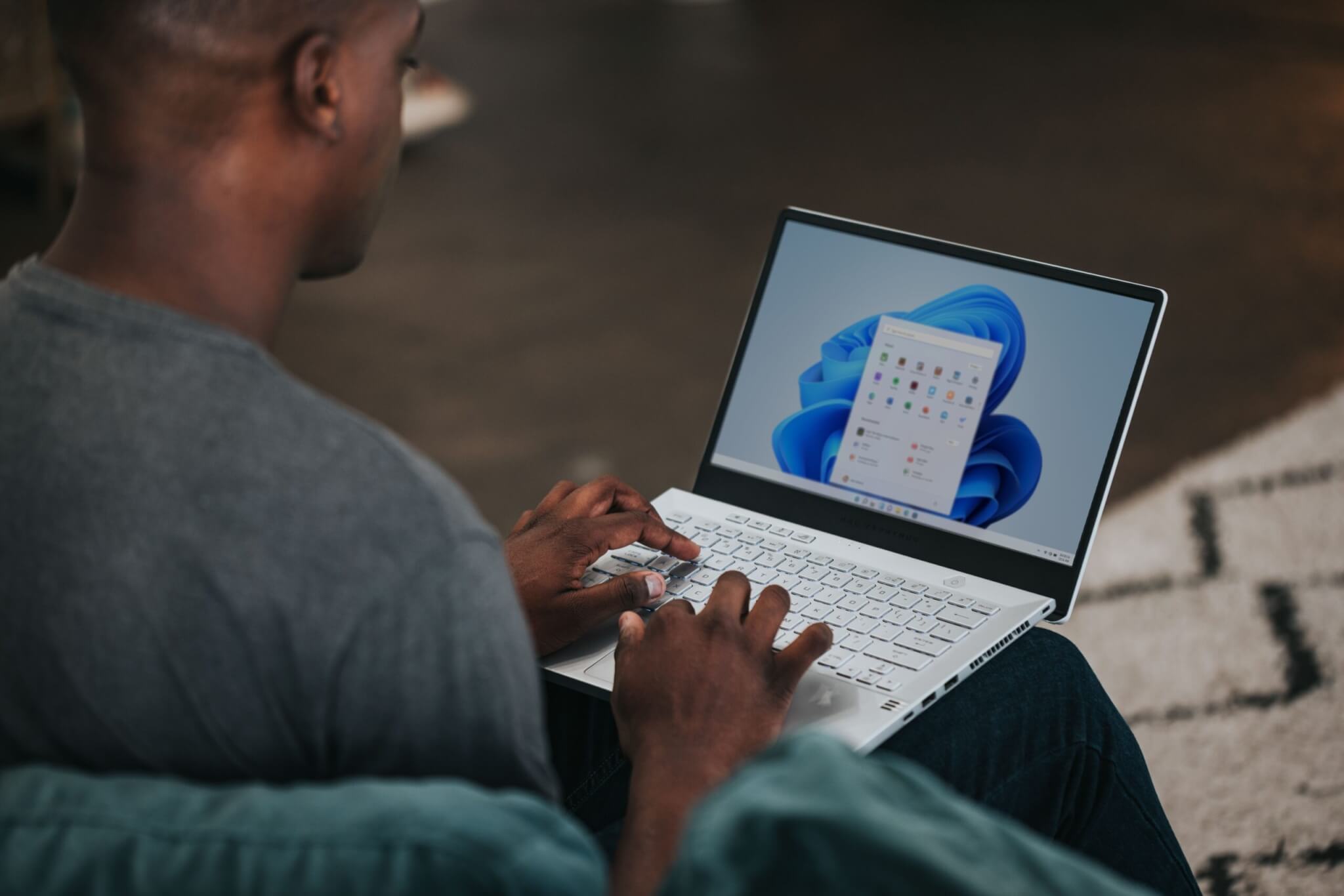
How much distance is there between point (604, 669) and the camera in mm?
1074

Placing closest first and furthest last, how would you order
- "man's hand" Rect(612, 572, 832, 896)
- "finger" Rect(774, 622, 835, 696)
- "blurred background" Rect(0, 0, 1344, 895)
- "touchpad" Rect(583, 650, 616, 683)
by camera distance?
"man's hand" Rect(612, 572, 832, 896) → "finger" Rect(774, 622, 835, 696) → "touchpad" Rect(583, 650, 616, 683) → "blurred background" Rect(0, 0, 1344, 895)

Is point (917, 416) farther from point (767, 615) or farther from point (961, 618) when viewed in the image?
point (767, 615)

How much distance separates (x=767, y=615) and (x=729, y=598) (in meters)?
0.03

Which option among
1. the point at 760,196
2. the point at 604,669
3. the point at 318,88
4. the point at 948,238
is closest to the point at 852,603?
the point at 604,669

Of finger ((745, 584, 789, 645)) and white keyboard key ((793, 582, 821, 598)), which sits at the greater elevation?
white keyboard key ((793, 582, 821, 598))

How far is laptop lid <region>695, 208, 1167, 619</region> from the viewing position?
1247 mm

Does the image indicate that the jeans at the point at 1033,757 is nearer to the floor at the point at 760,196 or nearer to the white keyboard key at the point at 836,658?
the white keyboard key at the point at 836,658

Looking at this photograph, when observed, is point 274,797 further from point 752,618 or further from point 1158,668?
point 1158,668

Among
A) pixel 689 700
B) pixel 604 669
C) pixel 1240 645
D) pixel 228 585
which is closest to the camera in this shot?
pixel 228 585

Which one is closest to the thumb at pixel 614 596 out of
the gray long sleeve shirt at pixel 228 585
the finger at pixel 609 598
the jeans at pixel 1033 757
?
the finger at pixel 609 598

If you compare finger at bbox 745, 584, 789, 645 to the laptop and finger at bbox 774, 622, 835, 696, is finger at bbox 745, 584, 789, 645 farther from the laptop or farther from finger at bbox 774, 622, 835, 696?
the laptop

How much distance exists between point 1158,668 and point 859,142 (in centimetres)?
240

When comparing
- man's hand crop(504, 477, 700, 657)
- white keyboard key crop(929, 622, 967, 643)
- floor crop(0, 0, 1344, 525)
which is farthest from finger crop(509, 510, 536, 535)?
floor crop(0, 0, 1344, 525)

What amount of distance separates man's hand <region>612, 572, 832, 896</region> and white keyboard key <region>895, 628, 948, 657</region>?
0.17m
